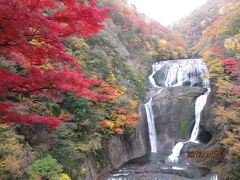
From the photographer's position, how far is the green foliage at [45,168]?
6.36 m

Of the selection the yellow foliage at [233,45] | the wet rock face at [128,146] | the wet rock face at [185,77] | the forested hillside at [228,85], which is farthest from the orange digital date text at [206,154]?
the yellow foliage at [233,45]

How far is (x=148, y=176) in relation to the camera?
10695mm

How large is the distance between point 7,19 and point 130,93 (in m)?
13.4

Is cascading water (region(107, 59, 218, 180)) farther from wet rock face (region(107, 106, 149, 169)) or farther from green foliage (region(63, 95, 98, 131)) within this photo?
green foliage (region(63, 95, 98, 131))

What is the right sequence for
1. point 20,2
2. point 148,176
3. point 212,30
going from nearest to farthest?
point 20,2 → point 148,176 → point 212,30

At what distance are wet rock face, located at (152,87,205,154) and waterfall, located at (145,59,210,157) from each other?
0.42 meters

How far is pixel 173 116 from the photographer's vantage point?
17.2 meters

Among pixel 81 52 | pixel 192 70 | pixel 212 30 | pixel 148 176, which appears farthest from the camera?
pixel 212 30

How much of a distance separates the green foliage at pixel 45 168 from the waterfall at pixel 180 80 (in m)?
11.0

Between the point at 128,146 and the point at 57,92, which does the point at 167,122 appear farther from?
the point at 57,92

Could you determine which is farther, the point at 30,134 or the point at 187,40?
the point at 187,40

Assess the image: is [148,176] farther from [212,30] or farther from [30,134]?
[212,30]

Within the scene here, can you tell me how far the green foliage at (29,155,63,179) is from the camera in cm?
636

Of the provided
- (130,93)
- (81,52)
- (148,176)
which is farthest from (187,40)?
(148,176)
